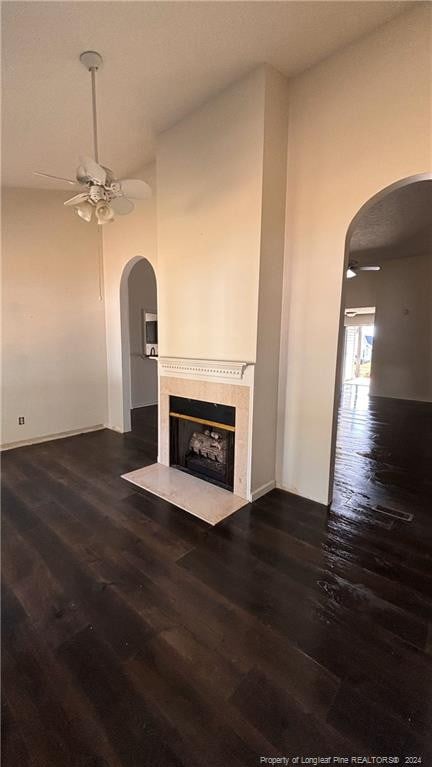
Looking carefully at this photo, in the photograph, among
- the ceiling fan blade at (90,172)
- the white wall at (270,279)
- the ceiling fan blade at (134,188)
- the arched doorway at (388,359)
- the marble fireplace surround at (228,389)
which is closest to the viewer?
the ceiling fan blade at (90,172)

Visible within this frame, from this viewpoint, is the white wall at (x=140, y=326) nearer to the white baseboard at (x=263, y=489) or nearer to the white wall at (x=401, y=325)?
the white baseboard at (x=263, y=489)

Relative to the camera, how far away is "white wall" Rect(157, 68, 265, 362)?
250cm

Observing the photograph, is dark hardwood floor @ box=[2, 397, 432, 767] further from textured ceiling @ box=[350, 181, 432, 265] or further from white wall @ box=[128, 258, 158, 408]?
white wall @ box=[128, 258, 158, 408]

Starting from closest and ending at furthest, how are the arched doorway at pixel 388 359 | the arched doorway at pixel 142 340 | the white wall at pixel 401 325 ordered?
1. the arched doorway at pixel 388 359
2. the arched doorway at pixel 142 340
3. the white wall at pixel 401 325

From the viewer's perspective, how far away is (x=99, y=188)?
90.4 inches

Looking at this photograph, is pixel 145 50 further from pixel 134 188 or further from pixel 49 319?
pixel 49 319

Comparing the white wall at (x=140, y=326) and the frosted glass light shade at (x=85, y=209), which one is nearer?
the frosted glass light shade at (x=85, y=209)

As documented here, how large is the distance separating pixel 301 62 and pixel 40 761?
4.17 m

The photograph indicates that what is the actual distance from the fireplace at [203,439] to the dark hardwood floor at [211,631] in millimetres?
556

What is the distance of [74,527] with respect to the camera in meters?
2.39

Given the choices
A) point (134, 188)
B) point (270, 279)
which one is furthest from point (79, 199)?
point (270, 279)

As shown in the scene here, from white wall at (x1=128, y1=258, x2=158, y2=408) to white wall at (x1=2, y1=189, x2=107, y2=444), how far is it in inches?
51.9

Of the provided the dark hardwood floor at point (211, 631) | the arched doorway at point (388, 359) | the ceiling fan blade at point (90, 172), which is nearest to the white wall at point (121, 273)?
the ceiling fan blade at point (90, 172)

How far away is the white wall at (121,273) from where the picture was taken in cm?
392
